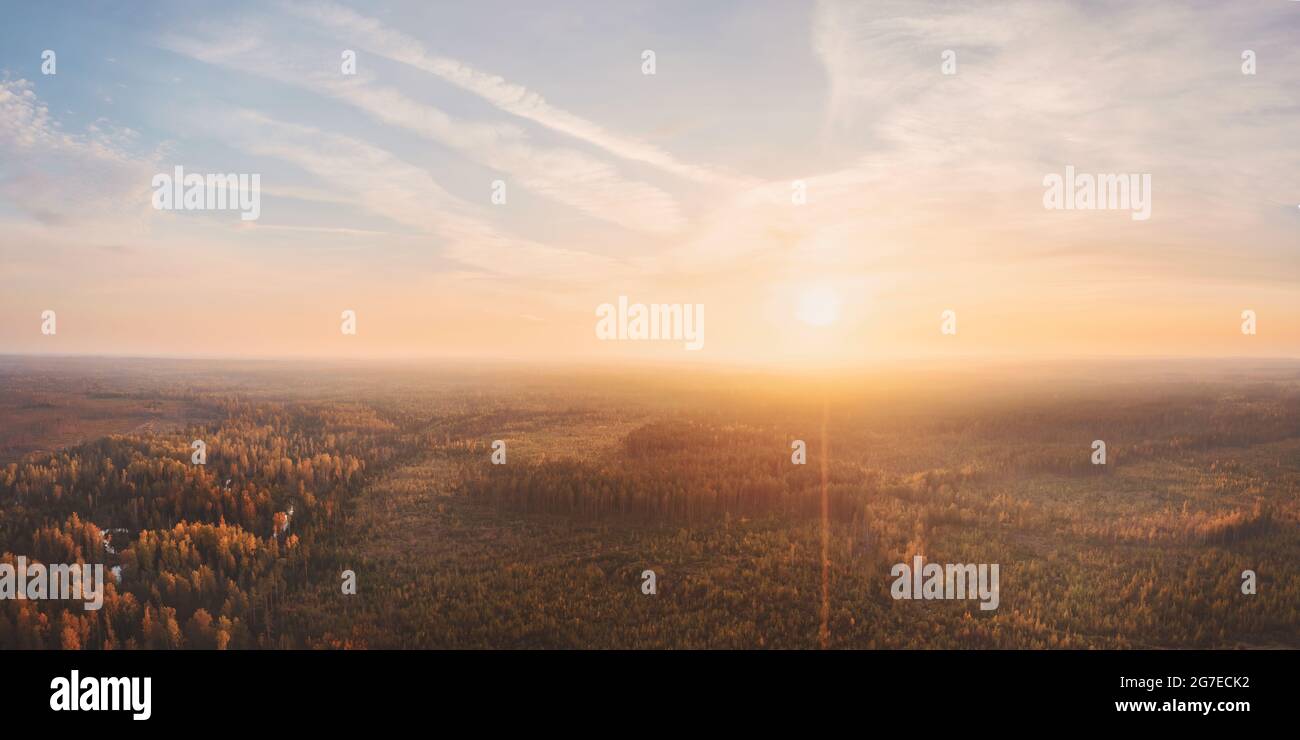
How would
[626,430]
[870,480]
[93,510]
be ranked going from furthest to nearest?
[626,430] → [870,480] → [93,510]

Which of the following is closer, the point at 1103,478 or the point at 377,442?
the point at 1103,478

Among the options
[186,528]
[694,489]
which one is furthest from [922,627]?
[186,528]

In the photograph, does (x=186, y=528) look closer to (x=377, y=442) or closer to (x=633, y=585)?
(x=633, y=585)

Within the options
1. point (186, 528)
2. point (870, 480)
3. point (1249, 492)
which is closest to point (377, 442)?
point (186, 528)

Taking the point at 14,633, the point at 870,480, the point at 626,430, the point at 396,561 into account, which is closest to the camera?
the point at 14,633

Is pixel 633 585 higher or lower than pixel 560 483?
lower

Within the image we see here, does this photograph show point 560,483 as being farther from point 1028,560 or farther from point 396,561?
point 1028,560
